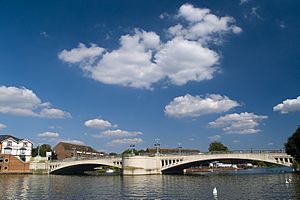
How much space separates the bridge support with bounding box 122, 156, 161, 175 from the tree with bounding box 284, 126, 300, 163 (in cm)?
4232

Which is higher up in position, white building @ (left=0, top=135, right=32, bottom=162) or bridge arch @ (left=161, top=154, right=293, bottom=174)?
white building @ (left=0, top=135, right=32, bottom=162)

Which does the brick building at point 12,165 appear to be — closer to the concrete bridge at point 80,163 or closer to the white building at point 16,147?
the white building at point 16,147

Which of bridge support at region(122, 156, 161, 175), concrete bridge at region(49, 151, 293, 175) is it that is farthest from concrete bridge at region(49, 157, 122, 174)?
bridge support at region(122, 156, 161, 175)

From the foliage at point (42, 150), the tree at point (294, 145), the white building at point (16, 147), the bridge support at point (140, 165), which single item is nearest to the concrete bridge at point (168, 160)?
the bridge support at point (140, 165)

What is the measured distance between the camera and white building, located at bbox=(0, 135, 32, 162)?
138625 millimetres

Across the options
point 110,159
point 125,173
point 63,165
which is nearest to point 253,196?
point 125,173

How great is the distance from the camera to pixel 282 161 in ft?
302

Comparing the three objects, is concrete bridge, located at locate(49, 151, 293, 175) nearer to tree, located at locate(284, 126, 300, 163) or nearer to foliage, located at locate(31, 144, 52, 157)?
tree, located at locate(284, 126, 300, 163)

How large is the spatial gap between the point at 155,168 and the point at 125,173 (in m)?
10.3

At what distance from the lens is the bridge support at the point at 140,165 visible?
104 m

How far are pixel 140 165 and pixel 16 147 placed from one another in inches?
2621

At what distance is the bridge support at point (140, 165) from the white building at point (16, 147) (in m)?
57.3

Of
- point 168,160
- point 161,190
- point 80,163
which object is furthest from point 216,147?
point 161,190

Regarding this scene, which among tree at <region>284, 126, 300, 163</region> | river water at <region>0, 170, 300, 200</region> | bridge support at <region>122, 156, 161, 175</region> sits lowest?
river water at <region>0, 170, 300, 200</region>
